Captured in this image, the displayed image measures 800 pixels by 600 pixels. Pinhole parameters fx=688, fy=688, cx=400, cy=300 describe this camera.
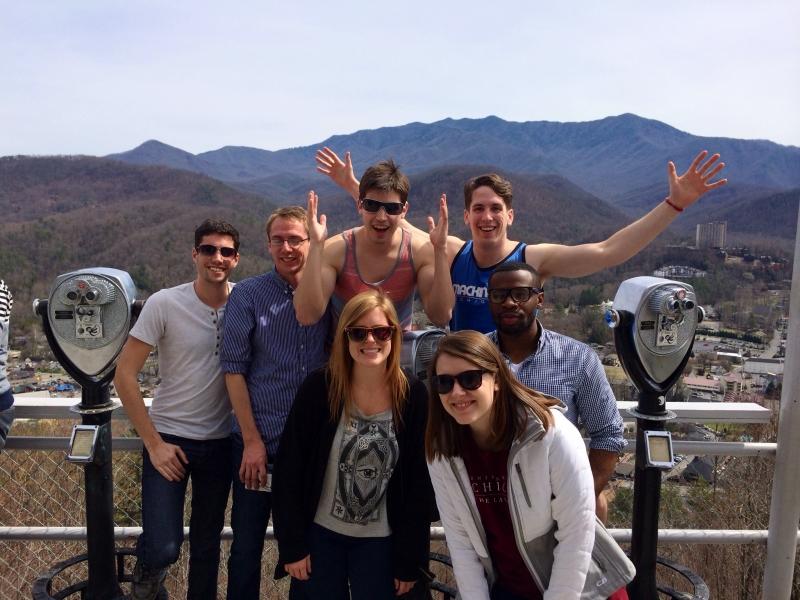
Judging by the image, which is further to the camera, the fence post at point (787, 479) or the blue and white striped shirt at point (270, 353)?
the fence post at point (787, 479)

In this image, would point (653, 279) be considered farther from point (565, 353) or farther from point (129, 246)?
point (129, 246)

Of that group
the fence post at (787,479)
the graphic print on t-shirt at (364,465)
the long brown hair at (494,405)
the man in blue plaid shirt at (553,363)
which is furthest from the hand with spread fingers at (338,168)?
the fence post at (787,479)

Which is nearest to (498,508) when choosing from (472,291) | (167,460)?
(472,291)

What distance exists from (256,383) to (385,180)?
→ 3.15 feet

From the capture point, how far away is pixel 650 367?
8.39ft

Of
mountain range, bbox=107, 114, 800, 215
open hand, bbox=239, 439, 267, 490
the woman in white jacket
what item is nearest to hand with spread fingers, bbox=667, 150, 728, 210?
the woman in white jacket

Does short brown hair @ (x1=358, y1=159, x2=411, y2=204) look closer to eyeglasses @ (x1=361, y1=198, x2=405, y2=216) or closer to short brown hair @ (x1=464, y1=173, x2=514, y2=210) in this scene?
eyeglasses @ (x1=361, y1=198, x2=405, y2=216)

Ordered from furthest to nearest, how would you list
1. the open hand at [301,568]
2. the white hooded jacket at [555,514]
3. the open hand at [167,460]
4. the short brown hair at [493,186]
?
the short brown hair at [493,186] → the open hand at [167,460] → the open hand at [301,568] → the white hooded jacket at [555,514]

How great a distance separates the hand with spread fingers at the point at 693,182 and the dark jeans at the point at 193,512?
Result: 85.3 inches

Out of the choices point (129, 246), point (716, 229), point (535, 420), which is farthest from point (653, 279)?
point (129, 246)

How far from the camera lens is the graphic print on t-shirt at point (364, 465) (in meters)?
2.45

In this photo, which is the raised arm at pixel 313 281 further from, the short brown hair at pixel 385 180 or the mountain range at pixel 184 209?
the mountain range at pixel 184 209

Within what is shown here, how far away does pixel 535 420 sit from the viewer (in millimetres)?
2084

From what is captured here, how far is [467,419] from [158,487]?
138 cm
